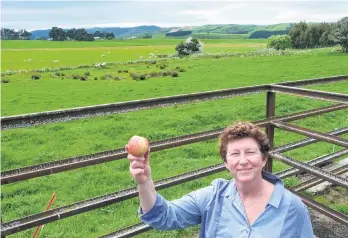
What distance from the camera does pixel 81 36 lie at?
132 meters

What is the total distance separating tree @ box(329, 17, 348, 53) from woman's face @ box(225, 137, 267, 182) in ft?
153

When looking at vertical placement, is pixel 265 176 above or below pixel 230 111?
above

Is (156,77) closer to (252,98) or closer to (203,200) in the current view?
(252,98)

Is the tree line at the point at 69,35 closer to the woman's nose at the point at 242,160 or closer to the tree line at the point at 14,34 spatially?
the tree line at the point at 14,34

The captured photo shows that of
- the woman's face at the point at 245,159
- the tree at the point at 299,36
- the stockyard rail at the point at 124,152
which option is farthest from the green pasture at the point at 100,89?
the tree at the point at 299,36

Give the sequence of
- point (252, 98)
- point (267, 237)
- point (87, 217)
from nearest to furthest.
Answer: point (267, 237)
point (87, 217)
point (252, 98)

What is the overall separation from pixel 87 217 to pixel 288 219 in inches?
159

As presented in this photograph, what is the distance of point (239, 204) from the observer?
2.13m

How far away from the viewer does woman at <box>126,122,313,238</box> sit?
2055mm

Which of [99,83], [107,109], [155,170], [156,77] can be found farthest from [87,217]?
[156,77]

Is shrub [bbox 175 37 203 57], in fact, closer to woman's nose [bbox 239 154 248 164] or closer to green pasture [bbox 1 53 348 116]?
green pasture [bbox 1 53 348 116]

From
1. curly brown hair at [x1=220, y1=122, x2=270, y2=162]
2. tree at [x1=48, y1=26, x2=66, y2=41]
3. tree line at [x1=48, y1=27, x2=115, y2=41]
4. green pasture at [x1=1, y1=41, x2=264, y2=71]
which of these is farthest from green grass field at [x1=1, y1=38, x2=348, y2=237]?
tree line at [x1=48, y1=27, x2=115, y2=41]

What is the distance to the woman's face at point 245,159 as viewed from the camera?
2.10 meters

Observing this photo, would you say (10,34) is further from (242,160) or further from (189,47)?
(242,160)
